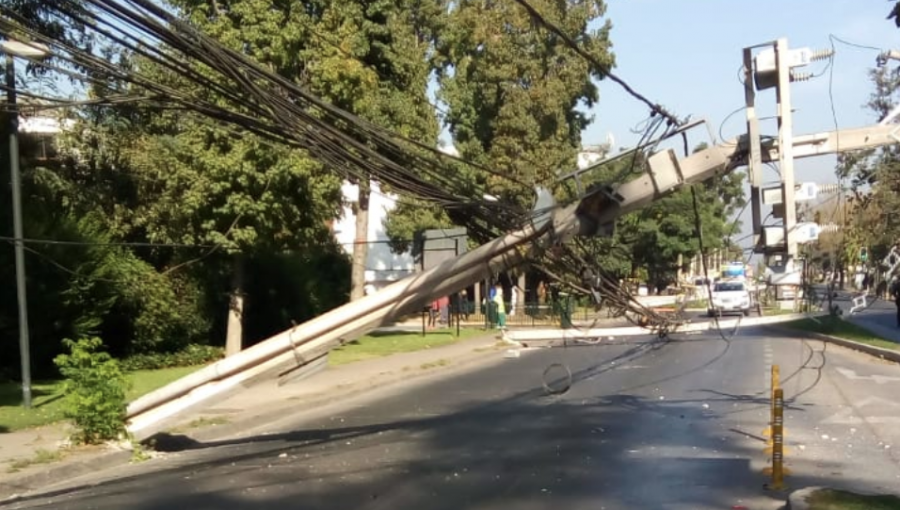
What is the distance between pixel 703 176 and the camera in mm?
12281

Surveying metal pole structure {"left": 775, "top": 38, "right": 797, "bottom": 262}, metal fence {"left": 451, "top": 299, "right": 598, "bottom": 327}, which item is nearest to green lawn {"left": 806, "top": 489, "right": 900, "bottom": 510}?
metal pole structure {"left": 775, "top": 38, "right": 797, "bottom": 262}

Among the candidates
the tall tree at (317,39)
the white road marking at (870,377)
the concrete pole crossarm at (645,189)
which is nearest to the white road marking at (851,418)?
the white road marking at (870,377)

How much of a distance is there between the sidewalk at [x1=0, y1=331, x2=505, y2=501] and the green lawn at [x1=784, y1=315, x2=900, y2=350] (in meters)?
10.3

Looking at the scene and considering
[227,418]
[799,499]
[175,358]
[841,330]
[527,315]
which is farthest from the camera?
[527,315]

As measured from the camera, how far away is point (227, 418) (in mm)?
15711

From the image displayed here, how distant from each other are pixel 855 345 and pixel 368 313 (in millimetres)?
20352

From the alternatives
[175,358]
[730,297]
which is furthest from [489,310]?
[175,358]

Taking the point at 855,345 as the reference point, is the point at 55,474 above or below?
above

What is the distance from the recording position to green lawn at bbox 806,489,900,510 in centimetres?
823

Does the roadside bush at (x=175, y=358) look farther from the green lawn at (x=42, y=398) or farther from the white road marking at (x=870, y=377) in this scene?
the white road marking at (x=870, y=377)

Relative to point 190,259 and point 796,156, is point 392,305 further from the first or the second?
point 190,259

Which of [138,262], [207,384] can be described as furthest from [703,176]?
[138,262]

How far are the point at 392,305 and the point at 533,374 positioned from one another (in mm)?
11123

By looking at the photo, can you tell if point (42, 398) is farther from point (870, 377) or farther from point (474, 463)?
point (870, 377)
